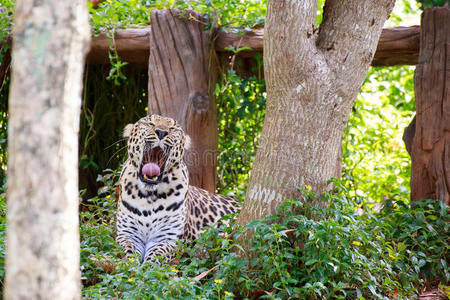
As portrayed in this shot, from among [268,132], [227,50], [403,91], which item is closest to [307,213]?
[268,132]

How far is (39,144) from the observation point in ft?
7.10

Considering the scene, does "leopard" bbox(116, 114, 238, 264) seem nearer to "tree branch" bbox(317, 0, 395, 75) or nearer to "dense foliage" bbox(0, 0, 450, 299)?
"dense foliage" bbox(0, 0, 450, 299)

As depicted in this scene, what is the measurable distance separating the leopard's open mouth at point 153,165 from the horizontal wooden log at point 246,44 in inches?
63.0

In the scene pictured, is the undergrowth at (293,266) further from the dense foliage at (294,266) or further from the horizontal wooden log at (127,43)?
the horizontal wooden log at (127,43)

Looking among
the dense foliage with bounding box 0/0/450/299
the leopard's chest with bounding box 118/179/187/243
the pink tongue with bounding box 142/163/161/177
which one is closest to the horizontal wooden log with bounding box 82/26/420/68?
the dense foliage with bounding box 0/0/450/299

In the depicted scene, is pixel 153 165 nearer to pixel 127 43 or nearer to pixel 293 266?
pixel 293 266

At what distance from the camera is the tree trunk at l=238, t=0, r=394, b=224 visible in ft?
14.8

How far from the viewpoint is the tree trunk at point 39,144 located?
2160 mm

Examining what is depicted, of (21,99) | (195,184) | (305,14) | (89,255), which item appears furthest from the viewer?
(195,184)

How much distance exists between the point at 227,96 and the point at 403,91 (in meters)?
4.60

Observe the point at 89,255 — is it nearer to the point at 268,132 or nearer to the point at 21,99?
the point at 268,132

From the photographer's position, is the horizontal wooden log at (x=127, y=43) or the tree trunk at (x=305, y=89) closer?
the tree trunk at (x=305, y=89)

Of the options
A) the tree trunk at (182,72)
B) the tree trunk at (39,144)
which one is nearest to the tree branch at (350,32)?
the tree trunk at (182,72)

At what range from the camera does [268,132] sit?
464 cm
